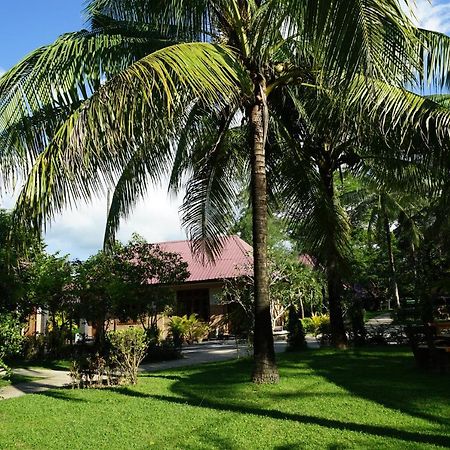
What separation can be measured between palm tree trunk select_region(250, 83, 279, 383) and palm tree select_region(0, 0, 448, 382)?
0.02m

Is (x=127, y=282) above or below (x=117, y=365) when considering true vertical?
above

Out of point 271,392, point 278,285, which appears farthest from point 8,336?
point 278,285

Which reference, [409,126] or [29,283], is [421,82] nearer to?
[409,126]

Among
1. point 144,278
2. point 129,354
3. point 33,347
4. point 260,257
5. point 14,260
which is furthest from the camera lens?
point 33,347

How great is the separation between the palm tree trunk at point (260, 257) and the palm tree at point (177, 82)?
0.02 m

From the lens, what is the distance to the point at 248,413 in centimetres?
700

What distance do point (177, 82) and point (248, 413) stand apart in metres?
4.33

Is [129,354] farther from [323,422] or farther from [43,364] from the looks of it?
[43,364]

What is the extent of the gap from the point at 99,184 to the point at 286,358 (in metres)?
8.66

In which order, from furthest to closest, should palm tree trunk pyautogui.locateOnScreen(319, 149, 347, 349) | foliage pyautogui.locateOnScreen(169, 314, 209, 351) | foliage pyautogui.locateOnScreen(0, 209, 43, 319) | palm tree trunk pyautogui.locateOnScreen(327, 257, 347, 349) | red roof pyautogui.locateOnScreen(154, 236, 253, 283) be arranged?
red roof pyautogui.locateOnScreen(154, 236, 253, 283), foliage pyautogui.locateOnScreen(169, 314, 209, 351), palm tree trunk pyautogui.locateOnScreen(327, 257, 347, 349), palm tree trunk pyautogui.locateOnScreen(319, 149, 347, 349), foliage pyautogui.locateOnScreen(0, 209, 43, 319)

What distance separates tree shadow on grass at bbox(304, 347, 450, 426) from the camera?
707cm

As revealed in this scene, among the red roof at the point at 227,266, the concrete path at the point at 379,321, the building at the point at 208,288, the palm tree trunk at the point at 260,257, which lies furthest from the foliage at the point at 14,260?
the concrete path at the point at 379,321

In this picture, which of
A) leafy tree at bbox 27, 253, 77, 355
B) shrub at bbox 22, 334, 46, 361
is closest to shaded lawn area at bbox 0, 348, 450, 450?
leafy tree at bbox 27, 253, 77, 355

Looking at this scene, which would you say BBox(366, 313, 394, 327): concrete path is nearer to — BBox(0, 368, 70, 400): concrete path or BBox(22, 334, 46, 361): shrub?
BBox(22, 334, 46, 361): shrub
